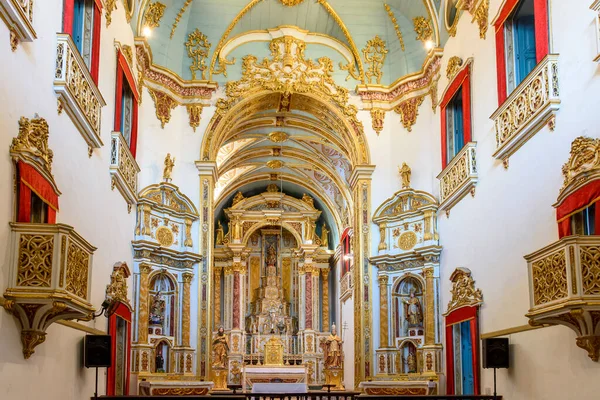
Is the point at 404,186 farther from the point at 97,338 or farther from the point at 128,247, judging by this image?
the point at 97,338

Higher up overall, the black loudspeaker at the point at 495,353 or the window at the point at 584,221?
the window at the point at 584,221

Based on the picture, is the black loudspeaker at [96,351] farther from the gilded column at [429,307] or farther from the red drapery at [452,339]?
the gilded column at [429,307]

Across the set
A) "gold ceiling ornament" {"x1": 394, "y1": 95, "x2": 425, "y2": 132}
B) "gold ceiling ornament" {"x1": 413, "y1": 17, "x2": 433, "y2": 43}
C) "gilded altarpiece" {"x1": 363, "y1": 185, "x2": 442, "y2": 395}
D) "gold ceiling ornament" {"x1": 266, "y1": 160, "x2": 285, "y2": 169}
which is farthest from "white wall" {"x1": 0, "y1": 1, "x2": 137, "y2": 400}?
"gold ceiling ornament" {"x1": 266, "y1": 160, "x2": 285, "y2": 169}

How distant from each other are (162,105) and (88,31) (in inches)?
291

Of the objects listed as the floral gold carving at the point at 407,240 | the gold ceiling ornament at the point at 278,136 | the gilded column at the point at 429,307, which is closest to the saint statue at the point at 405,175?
the floral gold carving at the point at 407,240

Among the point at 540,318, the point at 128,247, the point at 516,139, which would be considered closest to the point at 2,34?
the point at 540,318

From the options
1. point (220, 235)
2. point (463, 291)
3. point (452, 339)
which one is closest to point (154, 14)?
point (463, 291)

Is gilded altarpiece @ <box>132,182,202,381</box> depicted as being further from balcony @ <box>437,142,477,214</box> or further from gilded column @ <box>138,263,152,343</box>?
balcony @ <box>437,142,477,214</box>

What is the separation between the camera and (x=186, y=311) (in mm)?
20594

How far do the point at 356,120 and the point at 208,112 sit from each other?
4467 millimetres

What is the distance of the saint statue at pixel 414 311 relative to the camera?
20750 millimetres

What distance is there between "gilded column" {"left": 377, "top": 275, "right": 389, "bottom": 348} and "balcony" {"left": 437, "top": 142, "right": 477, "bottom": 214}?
10.1 ft

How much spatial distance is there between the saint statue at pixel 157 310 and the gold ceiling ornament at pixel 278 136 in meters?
9.79

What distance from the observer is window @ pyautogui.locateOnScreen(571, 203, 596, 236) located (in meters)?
10.5
